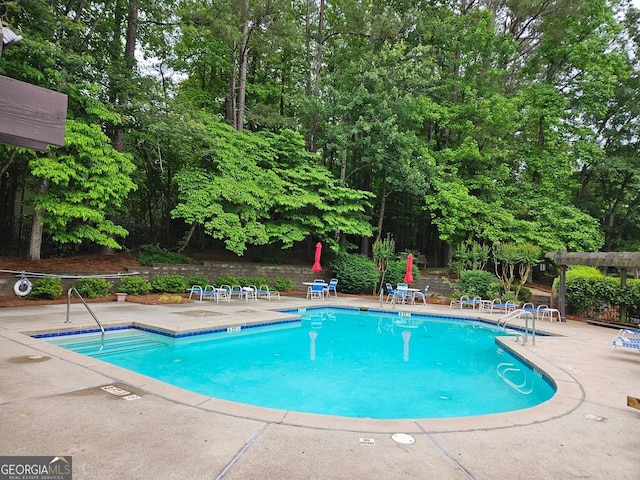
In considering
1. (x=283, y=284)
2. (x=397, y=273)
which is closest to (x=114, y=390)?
(x=283, y=284)

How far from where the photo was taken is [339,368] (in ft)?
20.3

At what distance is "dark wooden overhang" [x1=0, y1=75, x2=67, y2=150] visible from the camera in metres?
1.61

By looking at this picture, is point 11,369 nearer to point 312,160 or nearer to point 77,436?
point 77,436

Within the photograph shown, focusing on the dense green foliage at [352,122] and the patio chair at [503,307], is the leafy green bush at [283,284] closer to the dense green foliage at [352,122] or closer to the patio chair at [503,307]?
the dense green foliage at [352,122]

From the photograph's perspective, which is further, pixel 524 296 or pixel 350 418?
pixel 524 296

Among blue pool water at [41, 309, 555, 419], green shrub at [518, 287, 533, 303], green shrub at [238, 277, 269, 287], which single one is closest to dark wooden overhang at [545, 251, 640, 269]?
green shrub at [518, 287, 533, 303]

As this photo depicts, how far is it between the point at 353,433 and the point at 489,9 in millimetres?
21765

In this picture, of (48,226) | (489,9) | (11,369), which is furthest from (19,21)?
(489,9)

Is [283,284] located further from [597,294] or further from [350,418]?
[350,418]

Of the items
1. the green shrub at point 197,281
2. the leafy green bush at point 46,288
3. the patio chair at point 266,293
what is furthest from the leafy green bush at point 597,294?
the leafy green bush at point 46,288

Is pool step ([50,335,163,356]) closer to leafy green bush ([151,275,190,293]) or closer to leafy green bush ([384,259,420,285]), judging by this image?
leafy green bush ([151,275,190,293])

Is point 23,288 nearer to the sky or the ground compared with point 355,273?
nearer to the ground

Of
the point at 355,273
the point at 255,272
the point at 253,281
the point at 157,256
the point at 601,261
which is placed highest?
the point at 601,261

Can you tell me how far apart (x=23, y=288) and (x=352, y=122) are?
42.8 ft
